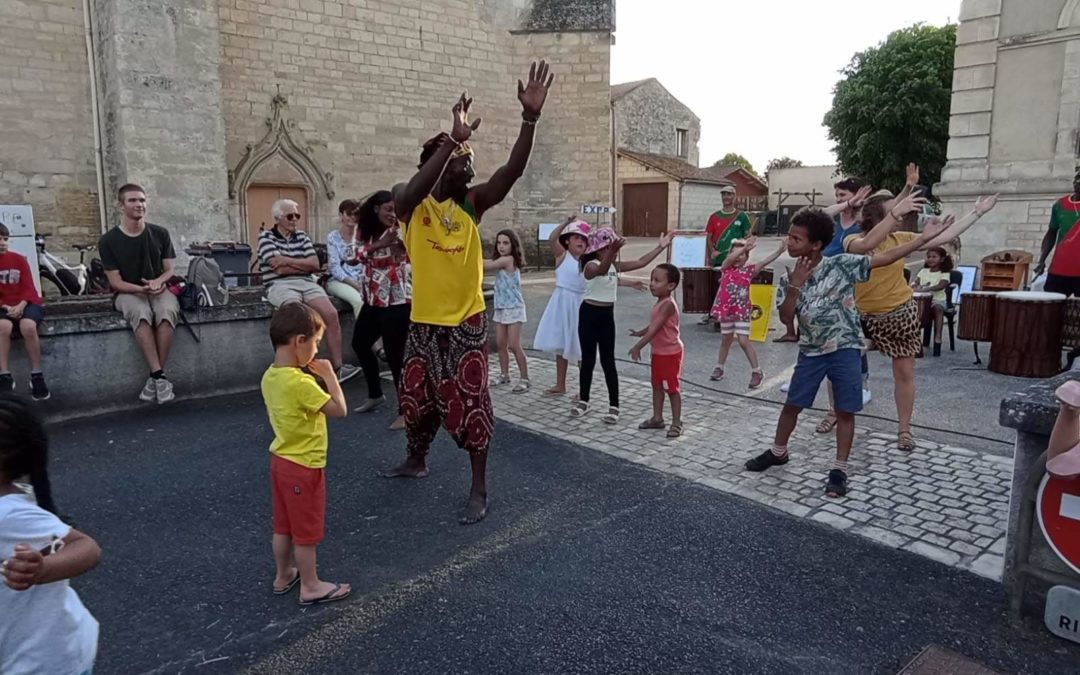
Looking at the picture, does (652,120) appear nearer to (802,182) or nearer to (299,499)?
(802,182)

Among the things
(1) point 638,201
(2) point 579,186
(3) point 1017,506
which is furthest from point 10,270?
(1) point 638,201

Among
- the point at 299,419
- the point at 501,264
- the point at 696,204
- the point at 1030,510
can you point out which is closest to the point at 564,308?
the point at 501,264

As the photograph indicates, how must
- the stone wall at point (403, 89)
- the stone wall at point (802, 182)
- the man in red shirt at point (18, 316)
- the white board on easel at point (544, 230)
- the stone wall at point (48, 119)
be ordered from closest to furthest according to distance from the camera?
1. the man in red shirt at point (18, 316)
2. the stone wall at point (48, 119)
3. the stone wall at point (403, 89)
4. the white board on easel at point (544, 230)
5. the stone wall at point (802, 182)

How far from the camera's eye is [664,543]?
367 centimetres

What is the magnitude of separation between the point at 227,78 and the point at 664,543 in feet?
48.1

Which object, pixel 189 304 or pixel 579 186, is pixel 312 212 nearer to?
pixel 579 186

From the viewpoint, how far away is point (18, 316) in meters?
5.68

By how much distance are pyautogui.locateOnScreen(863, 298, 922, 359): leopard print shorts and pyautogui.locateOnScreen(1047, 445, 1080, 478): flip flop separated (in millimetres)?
2481

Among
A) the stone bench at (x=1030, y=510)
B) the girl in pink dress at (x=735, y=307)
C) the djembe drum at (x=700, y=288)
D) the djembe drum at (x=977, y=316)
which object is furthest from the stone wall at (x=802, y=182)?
the stone bench at (x=1030, y=510)

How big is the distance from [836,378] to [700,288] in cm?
593

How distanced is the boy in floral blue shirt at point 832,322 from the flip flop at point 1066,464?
1689 millimetres

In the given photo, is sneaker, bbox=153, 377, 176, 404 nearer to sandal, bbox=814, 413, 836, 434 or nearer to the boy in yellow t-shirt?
the boy in yellow t-shirt

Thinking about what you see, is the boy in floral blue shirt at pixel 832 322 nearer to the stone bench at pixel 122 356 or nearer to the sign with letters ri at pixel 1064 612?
the sign with letters ri at pixel 1064 612

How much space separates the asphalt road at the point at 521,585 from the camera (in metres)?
2.75
